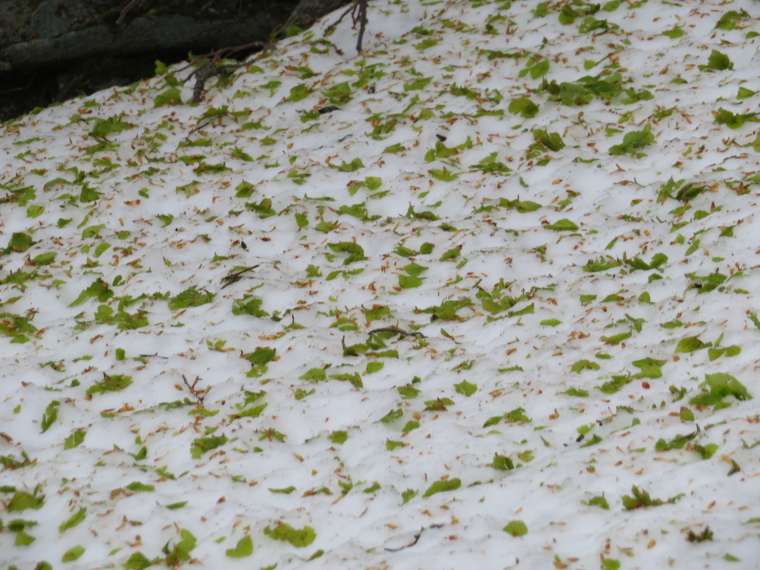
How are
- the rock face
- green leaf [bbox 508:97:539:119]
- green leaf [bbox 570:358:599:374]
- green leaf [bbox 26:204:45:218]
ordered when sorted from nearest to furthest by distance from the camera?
1. green leaf [bbox 570:358:599:374]
2. green leaf [bbox 26:204:45:218]
3. green leaf [bbox 508:97:539:119]
4. the rock face

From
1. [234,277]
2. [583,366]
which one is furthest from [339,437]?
[234,277]

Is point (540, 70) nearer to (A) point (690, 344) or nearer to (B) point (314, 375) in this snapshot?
(A) point (690, 344)

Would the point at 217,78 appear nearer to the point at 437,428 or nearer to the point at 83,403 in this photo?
the point at 83,403

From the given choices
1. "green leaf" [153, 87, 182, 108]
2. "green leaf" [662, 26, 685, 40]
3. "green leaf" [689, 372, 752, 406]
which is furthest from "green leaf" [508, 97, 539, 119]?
"green leaf" [689, 372, 752, 406]

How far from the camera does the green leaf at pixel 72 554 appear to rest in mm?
2455

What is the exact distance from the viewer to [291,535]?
2445 millimetres

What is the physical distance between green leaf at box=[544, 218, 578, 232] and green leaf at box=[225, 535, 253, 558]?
8.49 ft

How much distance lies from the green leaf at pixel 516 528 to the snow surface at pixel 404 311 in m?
0.01

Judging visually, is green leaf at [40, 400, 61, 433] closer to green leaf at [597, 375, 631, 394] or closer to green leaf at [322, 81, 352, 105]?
green leaf at [597, 375, 631, 394]

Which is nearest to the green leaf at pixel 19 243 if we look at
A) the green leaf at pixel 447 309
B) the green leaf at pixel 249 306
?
the green leaf at pixel 249 306

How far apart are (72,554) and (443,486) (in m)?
1.25

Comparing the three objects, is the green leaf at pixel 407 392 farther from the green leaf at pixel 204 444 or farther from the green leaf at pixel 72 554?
the green leaf at pixel 72 554

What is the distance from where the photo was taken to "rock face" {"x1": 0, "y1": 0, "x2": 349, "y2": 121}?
784 centimetres

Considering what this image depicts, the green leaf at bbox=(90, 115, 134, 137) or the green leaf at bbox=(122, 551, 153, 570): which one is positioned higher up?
the green leaf at bbox=(90, 115, 134, 137)
